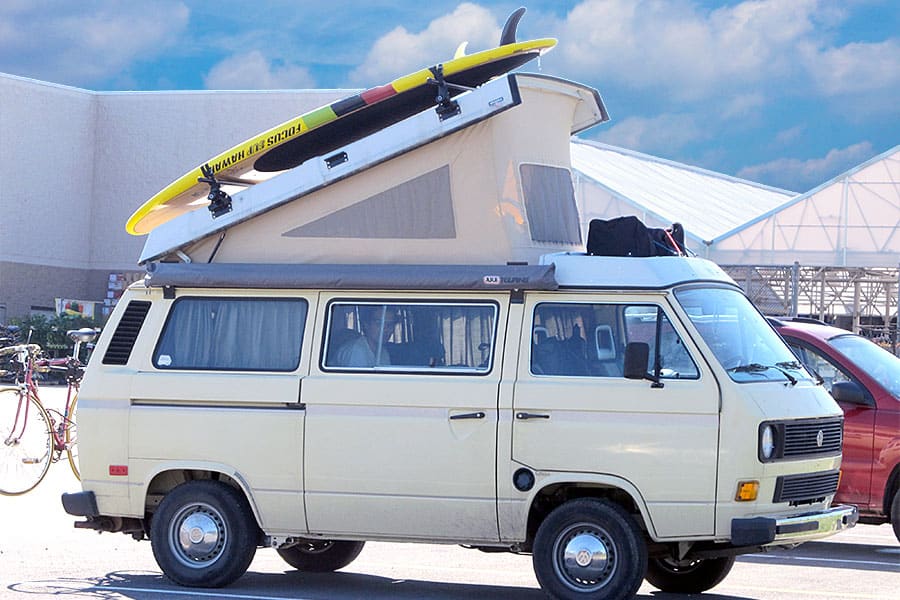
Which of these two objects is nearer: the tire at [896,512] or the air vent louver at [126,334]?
the air vent louver at [126,334]

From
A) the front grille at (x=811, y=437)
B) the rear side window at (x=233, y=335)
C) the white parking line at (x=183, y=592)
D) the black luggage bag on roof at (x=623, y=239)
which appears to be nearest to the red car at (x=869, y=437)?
the front grille at (x=811, y=437)

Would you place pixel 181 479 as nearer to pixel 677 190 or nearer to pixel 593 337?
pixel 593 337

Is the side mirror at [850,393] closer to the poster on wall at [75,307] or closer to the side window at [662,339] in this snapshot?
the side window at [662,339]

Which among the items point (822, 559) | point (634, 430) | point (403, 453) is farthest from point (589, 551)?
point (822, 559)

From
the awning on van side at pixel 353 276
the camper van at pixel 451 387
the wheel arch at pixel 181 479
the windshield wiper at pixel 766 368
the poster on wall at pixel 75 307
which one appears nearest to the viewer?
the camper van at pixel 451 387

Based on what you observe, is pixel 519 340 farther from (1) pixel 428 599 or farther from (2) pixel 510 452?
(1) pixel 428 599

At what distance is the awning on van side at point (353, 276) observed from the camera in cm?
885

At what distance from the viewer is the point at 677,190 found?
51.6 meters

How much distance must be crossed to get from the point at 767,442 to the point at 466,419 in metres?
1.82

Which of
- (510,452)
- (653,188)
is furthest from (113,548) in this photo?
(653,188)

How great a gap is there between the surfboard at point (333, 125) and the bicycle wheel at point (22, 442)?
167 inches

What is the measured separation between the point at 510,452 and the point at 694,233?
3443cm

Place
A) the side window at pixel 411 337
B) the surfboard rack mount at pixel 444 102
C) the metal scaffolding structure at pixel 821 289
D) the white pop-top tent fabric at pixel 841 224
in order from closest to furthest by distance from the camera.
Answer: the side window at pixel 411 337
the surfboard rack mount at pixel 444 102
the white pop-top tent fabric at pixel 841 224
the metal scaffolding structure at pixel 821 289

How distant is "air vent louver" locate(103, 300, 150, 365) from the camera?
9703mm
